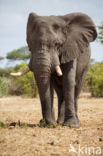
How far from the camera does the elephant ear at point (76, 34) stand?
7.10 m

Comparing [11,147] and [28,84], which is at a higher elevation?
[11,147]

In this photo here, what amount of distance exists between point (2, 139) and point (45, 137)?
860mm

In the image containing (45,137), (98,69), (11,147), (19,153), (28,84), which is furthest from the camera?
(98,69)

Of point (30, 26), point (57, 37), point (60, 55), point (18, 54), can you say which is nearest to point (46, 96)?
point (60, 55)

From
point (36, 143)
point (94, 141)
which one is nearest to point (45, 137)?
point (36, 143)

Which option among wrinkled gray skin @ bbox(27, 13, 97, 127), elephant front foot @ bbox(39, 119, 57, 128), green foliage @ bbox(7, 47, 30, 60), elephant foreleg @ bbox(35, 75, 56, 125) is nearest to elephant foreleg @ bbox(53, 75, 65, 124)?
wrinkled gray skin @ bbox(27, 13, 97, 127)

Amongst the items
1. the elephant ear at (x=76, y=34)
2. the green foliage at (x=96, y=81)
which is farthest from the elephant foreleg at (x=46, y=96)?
the green foliage at (x=96, y=81)

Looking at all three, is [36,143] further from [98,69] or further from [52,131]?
[98,69]

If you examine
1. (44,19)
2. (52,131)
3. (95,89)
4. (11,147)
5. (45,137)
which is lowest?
(95,89)

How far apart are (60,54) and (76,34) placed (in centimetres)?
88

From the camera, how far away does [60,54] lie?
699 centimetres

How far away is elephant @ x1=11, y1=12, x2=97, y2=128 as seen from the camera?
6.36 meters

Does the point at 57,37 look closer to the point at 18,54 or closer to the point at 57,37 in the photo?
the point at 57,37

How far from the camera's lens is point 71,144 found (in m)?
4.78
